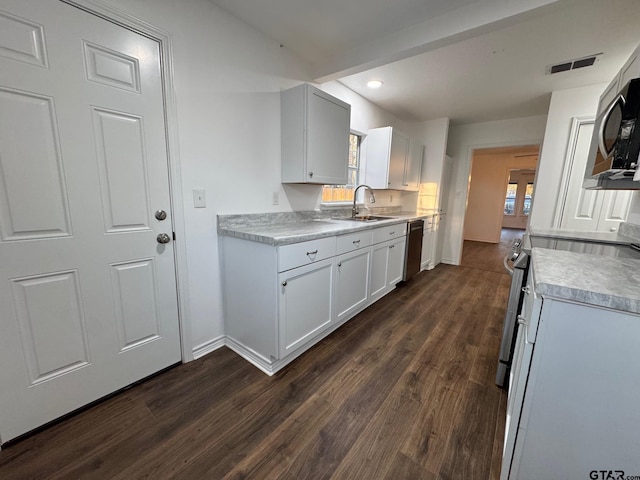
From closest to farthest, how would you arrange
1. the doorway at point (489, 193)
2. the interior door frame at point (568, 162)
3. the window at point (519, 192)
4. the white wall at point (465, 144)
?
the interior door frame at point (568, 162) → the white wall at point (465, 144) → the doorway at point (489, 193) → the window at point (519, 192)

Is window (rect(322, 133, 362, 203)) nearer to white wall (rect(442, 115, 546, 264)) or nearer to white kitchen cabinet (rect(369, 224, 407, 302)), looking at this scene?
white kitchen cabinet (rect(369, 224, 407, 302))

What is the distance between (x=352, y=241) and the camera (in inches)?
87.2

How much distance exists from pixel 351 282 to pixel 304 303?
63cm

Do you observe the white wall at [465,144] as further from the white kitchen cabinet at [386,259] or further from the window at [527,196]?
the window at [527,196]

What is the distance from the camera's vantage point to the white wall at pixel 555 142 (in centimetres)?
284

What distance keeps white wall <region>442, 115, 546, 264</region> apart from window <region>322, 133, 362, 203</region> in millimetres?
2193

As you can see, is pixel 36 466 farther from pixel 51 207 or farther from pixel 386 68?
pixel 386 68

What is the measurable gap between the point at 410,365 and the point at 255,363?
111 cm

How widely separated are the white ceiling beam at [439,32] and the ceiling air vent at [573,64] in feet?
4.31

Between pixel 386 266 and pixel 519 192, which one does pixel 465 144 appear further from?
pixel 519 192

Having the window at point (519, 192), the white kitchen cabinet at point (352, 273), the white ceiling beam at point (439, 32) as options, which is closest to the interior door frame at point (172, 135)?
the white kitchen cabinet at point (352, 273)

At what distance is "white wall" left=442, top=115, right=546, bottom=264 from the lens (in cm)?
391

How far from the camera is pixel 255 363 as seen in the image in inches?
71.4

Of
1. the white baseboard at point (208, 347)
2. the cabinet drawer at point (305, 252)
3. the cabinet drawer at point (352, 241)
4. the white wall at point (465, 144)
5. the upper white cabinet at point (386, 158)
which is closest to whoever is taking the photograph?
the cabinet drawer at point (305, 252)
